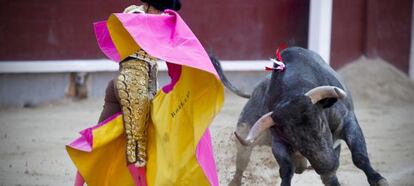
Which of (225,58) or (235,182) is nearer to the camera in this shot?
(235,182)

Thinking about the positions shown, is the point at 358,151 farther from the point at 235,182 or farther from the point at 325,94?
the point at 235,182

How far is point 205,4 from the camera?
764 cm

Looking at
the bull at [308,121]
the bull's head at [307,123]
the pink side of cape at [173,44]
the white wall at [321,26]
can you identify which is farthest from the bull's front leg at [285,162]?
the white wall at [321,26]

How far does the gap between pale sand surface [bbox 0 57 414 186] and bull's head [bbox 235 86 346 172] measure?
98 cm

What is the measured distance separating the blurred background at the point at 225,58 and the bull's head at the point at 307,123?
1.46 metres

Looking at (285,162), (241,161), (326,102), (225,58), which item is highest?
(326,102)

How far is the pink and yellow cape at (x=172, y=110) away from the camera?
3.23m

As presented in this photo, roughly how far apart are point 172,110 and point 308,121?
669mm

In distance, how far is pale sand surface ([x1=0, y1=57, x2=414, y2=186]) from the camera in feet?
16.3

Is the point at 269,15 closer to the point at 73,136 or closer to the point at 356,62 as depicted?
the point at 356,62

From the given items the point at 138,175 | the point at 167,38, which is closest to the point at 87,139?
the point at 138,175

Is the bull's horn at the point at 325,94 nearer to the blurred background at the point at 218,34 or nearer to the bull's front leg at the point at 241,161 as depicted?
the bull's front leg at the point at 241,161

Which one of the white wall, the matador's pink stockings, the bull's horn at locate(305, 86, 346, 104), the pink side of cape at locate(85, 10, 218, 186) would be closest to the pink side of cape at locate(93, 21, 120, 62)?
the pink side of cape at locate(85, 10, 218, 186)

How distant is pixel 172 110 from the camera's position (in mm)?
3367
